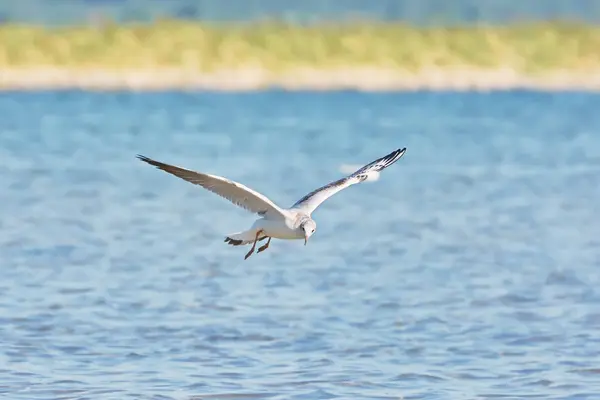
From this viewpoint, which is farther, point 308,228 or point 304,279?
point 304,279

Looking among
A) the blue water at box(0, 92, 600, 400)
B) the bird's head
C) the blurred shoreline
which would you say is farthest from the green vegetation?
the bird's head

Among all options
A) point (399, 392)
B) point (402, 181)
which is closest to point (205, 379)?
point (399, 392)

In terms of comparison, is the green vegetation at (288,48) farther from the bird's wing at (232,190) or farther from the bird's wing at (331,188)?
the bird's wing at (232,190)

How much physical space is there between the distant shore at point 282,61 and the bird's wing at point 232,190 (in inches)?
1395

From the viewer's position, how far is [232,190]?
35.6 feet

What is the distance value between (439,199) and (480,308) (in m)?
7.92

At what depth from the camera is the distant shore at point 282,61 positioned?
154 ft

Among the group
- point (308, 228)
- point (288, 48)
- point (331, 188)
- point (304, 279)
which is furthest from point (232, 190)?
point (288, 48)

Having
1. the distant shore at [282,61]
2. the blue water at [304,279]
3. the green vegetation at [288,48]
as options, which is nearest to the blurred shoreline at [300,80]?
the distant shore at [282,61]

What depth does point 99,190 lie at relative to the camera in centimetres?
2286

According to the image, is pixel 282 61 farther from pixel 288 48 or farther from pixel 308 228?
pixel 308 228

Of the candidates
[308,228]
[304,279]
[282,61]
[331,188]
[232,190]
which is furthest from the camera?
[282,61]

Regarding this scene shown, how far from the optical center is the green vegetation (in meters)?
47.4

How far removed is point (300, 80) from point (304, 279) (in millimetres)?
32555
